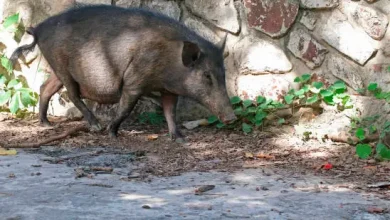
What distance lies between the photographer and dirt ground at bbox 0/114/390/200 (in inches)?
198

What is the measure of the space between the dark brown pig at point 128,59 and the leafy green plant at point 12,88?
20.4 inches

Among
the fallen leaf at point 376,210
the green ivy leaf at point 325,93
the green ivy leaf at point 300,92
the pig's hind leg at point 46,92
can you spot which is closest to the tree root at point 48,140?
the pig's hind leg at point 46,92

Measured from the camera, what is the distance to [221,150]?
19.3 ft

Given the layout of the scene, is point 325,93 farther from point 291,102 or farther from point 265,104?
point 265,104

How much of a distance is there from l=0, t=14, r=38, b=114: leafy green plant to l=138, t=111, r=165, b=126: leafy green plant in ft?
3.97

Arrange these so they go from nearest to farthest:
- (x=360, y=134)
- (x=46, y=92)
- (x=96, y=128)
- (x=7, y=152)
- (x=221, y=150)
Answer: (x=7, y=152) → (x=360, y=134) → (x=221, y=150) → (x=96, y=128) → (x=46, y=92)

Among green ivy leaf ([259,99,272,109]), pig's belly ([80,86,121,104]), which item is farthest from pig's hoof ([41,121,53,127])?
green ivy leaf ([259,99,272,109])

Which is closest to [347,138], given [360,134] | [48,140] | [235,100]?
[360,134]

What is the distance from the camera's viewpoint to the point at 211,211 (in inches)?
150

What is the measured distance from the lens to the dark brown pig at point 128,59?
622cm

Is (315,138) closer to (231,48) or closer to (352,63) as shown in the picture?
(352,63)

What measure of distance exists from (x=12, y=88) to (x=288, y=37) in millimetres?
2946

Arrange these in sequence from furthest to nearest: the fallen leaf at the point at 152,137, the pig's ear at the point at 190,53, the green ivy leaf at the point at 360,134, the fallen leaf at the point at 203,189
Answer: the fallen leaf at the point at 152,137 < the pig's ear at the point at 190,53 < the green ivy leaf at the point at 360,134 < the fallen leaf at the point at 203,189

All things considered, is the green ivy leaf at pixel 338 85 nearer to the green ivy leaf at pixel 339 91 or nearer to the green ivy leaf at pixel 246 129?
the green ivy leaf at pixel 339 91
